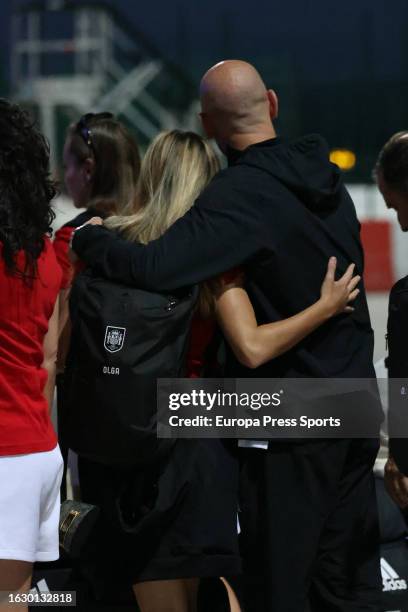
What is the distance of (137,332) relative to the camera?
93.4 inches

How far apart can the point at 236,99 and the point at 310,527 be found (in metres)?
1.10

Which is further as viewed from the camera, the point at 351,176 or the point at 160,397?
the point at 351,176

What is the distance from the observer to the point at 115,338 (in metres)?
2.38

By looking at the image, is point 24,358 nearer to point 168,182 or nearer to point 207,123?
point 168,182

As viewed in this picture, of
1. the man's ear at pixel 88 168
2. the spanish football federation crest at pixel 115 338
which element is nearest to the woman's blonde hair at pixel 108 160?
the man's ear at pixel 88 168

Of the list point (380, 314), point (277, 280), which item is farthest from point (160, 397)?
point (380, 314)

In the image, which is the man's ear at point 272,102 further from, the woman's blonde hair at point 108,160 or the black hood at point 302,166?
the woman's blonde hair at point 108,160

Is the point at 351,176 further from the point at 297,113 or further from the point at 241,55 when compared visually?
the point at 241,55

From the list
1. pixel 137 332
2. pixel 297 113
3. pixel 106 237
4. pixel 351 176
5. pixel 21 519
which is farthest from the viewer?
pixel 297 113

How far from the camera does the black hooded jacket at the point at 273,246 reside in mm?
2400

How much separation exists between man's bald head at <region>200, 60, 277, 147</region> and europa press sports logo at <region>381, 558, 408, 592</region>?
160 cm

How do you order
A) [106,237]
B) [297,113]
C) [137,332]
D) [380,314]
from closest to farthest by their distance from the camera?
[137,332] → [106,237] → [380,314] → [297,113]

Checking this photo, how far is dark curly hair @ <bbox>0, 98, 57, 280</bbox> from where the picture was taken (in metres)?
2.17

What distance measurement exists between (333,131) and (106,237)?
1289 centimetres
